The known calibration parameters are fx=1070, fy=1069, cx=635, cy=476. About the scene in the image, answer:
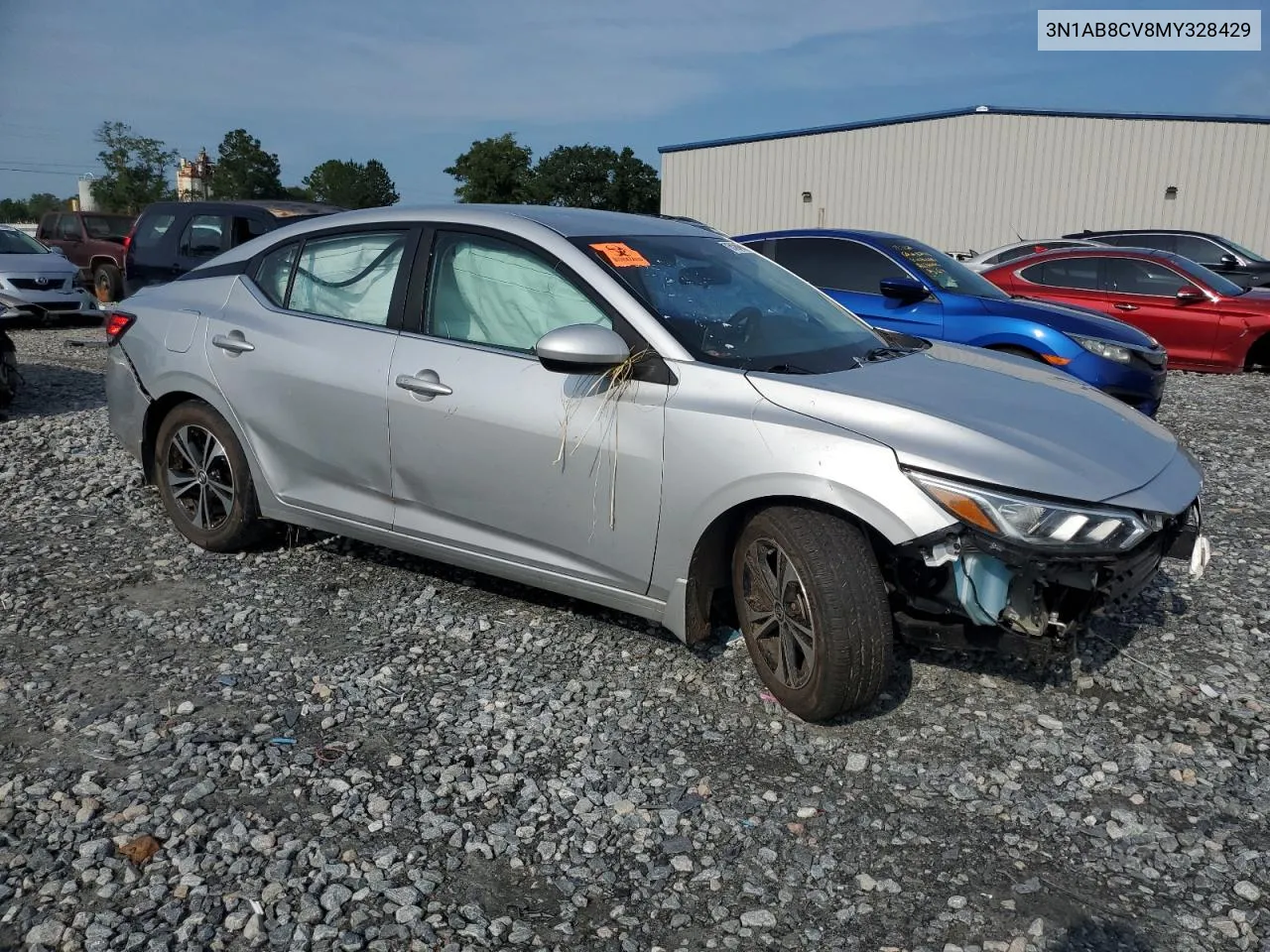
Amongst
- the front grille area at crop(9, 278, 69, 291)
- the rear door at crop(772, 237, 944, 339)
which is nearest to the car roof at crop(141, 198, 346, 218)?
Result: the front grille area at crop(9, 278, 69, 291)

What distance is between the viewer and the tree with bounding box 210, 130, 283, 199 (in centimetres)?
7569

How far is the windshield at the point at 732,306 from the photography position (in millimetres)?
3883

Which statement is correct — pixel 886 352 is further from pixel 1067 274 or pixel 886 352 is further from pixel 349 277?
pixel 1067 274

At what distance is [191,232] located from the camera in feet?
40.1

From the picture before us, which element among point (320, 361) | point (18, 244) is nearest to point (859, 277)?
point (320, 361)

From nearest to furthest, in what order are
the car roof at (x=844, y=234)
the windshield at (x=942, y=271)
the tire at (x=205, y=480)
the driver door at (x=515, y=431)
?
the driver door at (x=515, y=431) → the tire at (x=205, y=480) → the windshield at (x=942, y=271) → the car roof at (x=844, y=234)

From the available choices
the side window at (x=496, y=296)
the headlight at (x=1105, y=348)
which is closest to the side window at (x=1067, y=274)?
the headlight at (x=1105, y=348)

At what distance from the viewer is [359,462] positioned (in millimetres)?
4469

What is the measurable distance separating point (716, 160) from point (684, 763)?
102ft

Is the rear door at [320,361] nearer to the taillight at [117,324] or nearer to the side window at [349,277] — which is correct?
the side window at [349,277]

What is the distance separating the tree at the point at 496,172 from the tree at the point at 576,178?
1.16m

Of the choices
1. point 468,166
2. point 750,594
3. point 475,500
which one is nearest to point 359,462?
point 475,500

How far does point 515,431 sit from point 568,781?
1314 millimetres

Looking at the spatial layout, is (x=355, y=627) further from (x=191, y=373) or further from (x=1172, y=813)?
(x=1172, y=813)
